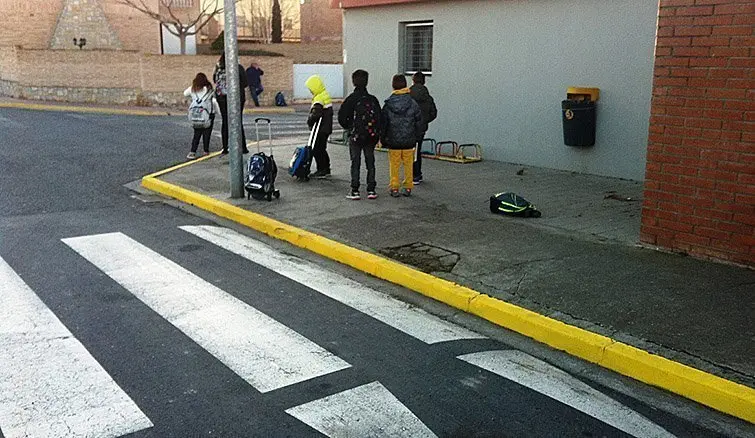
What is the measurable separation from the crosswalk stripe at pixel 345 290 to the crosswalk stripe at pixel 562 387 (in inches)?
18.1

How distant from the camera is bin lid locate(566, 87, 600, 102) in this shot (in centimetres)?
1174

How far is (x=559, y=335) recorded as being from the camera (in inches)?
210

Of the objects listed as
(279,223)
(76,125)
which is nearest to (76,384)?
(279,223)

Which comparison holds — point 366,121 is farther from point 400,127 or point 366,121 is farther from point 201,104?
point 201,104

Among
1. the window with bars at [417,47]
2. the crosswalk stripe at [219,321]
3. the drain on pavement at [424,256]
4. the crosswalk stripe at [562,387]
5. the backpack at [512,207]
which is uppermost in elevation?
the window with bars at [417,47]

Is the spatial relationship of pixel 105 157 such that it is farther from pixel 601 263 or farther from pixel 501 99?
pixel 601 263

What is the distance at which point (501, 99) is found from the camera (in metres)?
13.6

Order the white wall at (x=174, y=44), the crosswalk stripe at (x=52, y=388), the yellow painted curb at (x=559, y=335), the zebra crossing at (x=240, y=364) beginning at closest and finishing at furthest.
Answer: the crosswalk stripe at (x=52, y=388), the zebra crossing at (x=240, y=364), the yellow painted curb at (x=559, y=335), the white wall at (x=174, y=44)

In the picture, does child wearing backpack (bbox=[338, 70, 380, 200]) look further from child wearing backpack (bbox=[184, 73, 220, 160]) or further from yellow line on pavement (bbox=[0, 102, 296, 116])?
yellow line on pavement (bbox=[0, 102, 296, 116])

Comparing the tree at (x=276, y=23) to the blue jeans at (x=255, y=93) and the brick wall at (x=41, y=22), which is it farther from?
the blue jeans at (x=255, y=93)

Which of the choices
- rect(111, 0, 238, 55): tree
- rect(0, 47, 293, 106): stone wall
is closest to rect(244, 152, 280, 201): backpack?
rect(0, 47, 293, 106): stone wall

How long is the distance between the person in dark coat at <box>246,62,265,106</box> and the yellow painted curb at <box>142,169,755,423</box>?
66.5 feet

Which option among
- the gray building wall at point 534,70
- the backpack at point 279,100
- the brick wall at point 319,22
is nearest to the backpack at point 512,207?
the gray building wall at point 534,70

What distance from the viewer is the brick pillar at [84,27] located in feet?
105
